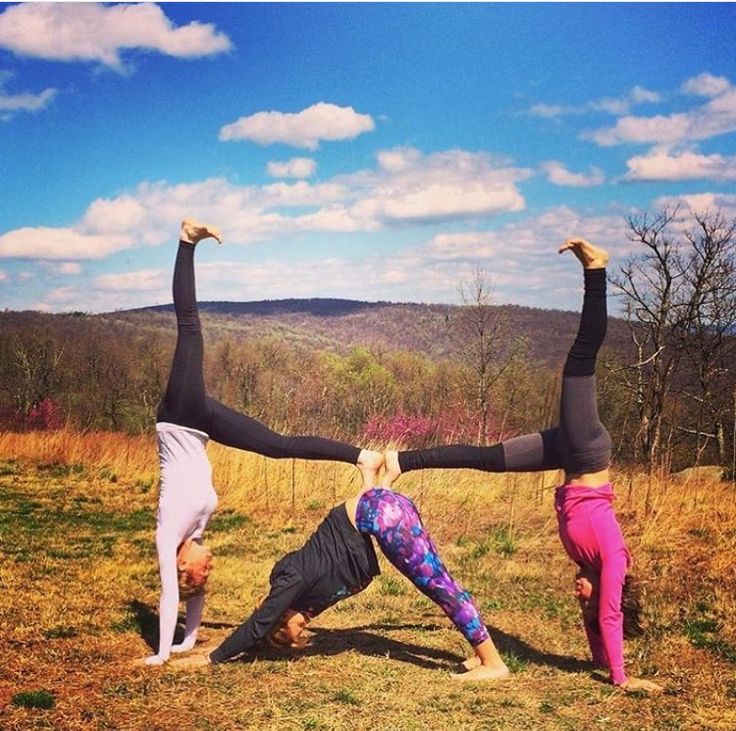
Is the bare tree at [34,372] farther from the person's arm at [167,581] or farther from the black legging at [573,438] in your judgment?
the black legging at [573,438]

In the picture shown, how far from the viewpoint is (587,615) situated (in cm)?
463

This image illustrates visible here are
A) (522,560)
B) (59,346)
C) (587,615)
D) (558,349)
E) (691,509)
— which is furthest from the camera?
(558,349)

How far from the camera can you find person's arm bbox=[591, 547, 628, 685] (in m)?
4.38

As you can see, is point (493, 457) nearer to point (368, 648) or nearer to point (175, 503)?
point (368, 648)

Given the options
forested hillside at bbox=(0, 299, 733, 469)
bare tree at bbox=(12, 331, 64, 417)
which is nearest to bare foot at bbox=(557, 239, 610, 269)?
forested hillside at bbox=(0, 299, 733, 469)

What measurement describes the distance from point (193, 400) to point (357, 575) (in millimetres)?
1534

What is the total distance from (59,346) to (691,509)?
127 ft

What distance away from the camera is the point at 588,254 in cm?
435

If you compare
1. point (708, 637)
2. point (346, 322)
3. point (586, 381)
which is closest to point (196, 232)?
point (586, 381)

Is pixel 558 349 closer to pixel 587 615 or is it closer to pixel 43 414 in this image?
pixel 43 414

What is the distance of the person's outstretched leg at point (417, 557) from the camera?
4590 mm

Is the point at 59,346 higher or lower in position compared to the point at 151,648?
higher

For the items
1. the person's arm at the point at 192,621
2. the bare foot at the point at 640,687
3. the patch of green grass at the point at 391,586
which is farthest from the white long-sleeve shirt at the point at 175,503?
the bare foot at the point at 640,687

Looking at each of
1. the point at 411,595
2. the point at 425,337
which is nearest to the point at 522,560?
the point at 411,595
